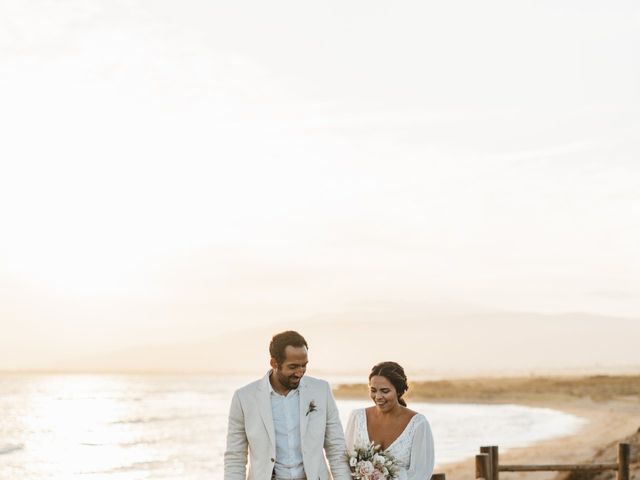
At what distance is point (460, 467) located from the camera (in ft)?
89.2

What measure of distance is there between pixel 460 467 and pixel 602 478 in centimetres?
1112

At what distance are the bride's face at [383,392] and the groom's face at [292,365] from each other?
145cm

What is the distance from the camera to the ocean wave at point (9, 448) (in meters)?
45.8

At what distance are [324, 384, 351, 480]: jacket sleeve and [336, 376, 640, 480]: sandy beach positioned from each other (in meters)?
13.7

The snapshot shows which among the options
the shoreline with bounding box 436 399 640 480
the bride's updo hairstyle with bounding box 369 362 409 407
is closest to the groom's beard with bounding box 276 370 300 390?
the bride's updo hairstyle with bounding box 369 362 409 407

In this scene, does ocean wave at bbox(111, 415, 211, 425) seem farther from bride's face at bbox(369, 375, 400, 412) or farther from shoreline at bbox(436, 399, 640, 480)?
bride's face at bbox(369, 375, 400, 412)

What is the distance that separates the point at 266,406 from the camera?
21.0 feet

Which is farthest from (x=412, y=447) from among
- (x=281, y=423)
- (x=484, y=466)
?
(x=484, y=466)

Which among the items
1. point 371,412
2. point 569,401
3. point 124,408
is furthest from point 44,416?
point 371,412

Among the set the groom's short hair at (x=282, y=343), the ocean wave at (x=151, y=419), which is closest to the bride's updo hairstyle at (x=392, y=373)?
the groom's short hair at (x=282, y=343)

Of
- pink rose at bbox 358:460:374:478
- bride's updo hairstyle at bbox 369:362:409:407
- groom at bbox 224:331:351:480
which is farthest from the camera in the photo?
bride's updo hairstyle at bbox 369:362:409:407

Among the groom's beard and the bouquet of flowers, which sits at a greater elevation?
the groom's beard

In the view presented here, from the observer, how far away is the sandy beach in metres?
26.9

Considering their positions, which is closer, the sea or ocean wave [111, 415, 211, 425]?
the sea
